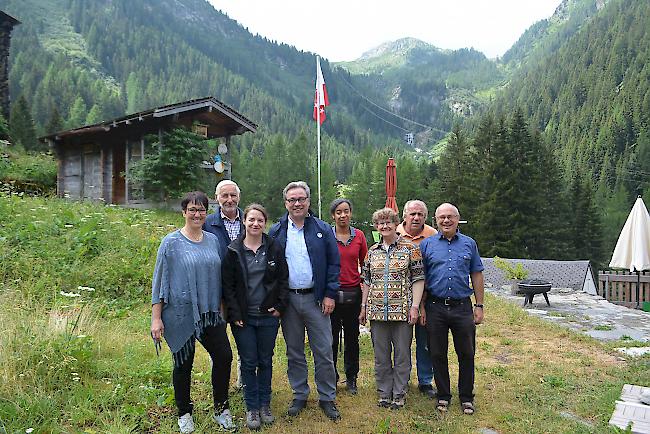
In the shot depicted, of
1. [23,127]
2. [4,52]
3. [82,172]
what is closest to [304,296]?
[82,172]

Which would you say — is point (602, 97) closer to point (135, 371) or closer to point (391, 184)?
point (391, 184)

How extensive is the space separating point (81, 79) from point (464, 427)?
92.5 meters

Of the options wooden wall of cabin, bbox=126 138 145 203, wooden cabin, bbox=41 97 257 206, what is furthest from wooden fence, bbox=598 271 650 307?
wooden wall of cabin, bbox=126 138 145 203

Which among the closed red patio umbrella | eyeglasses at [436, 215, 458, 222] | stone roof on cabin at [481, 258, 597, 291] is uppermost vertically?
the closed red patio umbrella

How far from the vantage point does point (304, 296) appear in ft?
12.4

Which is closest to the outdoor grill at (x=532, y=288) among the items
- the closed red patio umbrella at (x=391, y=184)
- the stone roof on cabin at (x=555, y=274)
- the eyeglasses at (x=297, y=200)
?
the closed red patio umbrella at (x=391, y=184)

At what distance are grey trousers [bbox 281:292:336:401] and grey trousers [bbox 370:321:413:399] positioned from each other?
46 cm

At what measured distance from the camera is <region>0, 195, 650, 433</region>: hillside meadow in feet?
11.4

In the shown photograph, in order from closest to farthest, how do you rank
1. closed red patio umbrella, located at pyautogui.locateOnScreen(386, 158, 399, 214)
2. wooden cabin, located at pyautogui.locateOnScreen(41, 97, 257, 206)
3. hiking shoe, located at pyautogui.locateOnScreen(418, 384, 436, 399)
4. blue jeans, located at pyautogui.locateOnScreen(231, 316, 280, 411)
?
blue jeans, located at pyautogui.locateOnScreen(231, 316, 280, 411) < hiking shoe, located at pyautogui.locateOnScreen(418, 384, 436, 399) < closed red patio umbrella, located at pyautogui.locateOnScreen(386, 158, 399, 214) < wooden cabin, located at pyautogui.locateOnScreen(41, 97, 257, 206)

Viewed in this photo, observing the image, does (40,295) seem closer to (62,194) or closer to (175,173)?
(175,173)

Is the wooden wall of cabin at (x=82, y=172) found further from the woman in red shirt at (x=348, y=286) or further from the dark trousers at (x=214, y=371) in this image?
the dark trousers at (x=214, y=371)

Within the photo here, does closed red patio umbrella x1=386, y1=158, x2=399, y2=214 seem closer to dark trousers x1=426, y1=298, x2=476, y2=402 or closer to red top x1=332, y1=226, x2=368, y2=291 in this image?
red top x1=332, y1=226, x2=368, y2=291

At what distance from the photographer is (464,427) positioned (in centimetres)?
378

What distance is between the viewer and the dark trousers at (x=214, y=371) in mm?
3369
